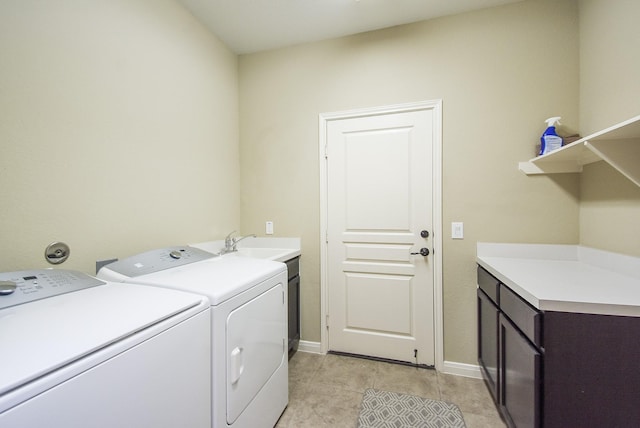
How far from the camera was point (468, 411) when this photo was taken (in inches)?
61.8

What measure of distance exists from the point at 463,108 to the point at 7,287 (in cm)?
256

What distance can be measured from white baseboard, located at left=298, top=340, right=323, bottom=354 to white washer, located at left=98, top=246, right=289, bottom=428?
0.71 metres

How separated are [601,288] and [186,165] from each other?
7.77ft

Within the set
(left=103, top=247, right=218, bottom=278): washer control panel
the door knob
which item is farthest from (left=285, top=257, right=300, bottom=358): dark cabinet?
the door knob

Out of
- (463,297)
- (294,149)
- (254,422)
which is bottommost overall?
(254,422)

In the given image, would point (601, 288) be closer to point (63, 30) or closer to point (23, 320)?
point (23, 320)

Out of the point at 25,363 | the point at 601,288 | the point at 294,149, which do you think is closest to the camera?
the point at 25,363

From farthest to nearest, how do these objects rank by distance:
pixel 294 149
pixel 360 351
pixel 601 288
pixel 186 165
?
pixel 294 149, pixel 360 351, pixel 186 165, pixel 601 288

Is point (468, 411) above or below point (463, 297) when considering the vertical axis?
below

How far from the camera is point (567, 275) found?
132 cm

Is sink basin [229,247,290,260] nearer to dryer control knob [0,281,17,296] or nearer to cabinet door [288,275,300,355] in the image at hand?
cabinet door [288,275,300,355]

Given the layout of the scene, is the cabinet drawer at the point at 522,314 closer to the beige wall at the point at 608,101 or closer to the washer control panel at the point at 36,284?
the beige wall at the point at 608,101

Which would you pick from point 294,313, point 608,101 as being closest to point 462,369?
A: point 294,313

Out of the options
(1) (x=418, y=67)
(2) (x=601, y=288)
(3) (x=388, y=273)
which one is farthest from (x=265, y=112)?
(2) (x=601, y=288)
